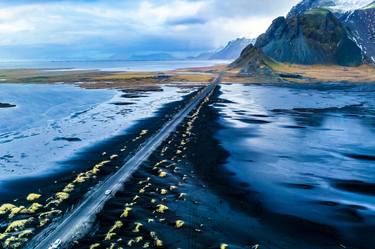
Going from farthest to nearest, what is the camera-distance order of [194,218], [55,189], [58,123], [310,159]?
[58,123]
[310,159]
[55,189]
[194,218]

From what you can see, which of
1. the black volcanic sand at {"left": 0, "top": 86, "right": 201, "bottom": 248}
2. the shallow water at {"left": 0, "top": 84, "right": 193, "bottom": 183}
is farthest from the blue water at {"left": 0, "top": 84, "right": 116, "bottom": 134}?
the black volcanic sand at {"left": 0, "top": 86, "right": 201, "bottom": 248}

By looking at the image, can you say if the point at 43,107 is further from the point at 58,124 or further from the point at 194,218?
the point at 194,218

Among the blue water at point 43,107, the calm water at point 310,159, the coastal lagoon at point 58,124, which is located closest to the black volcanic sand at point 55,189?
the coastal lagoon at point 58,124

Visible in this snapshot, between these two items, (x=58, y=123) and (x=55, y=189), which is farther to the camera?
(x=58, y=123)

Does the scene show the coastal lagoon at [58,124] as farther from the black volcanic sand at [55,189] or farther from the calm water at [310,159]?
the calm water at [310,159]

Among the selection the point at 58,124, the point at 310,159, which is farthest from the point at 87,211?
the point at 58,124

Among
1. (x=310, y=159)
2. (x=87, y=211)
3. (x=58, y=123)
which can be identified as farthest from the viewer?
(x=58, y=123)

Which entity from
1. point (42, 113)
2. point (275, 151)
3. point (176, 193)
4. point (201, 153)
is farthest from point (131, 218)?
point (42, 113)

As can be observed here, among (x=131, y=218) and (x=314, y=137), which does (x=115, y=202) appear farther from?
(x=314, y=137)
